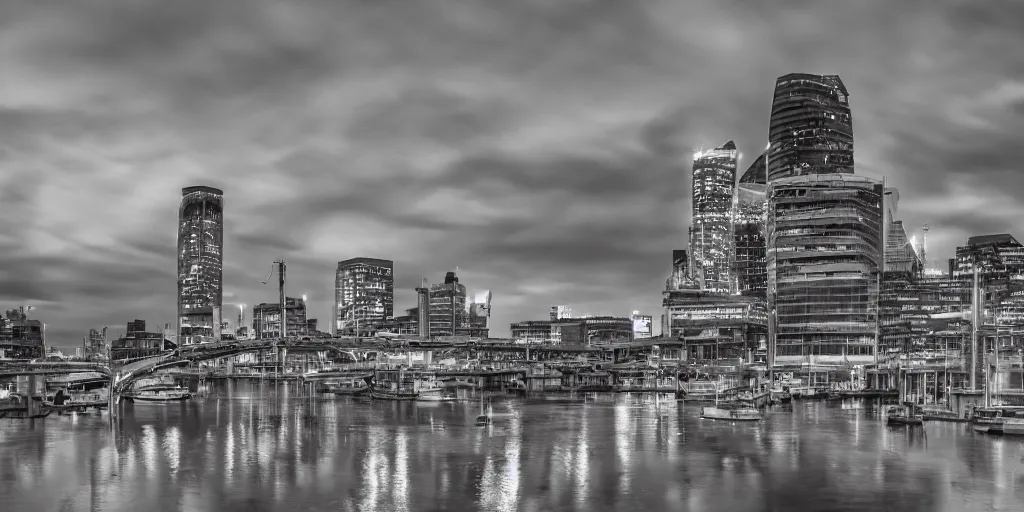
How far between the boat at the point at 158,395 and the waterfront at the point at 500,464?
129ft

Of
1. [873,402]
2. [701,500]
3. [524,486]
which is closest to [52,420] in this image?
[524,486]

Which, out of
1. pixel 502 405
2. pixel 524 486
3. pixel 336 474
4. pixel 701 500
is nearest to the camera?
pixel 701 500

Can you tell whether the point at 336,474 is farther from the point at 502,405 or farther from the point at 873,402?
the point at 873,402

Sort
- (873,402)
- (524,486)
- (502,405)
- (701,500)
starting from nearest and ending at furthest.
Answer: (701,500) → (524,486) → (502,405) → (873,402)

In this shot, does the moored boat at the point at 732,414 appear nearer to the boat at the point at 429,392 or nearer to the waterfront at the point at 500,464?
the waterfront at the point at 500,464

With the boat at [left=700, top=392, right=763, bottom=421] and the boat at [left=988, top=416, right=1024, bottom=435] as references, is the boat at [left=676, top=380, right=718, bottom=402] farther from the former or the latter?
the boat at [left=988, top=416, right=1024, bottom=435]

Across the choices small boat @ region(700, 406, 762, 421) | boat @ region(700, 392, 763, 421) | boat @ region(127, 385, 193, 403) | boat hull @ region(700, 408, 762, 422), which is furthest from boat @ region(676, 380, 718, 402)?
boat @ region(127, 385, 193, 403)

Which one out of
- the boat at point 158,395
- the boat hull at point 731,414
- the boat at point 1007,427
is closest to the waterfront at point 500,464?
the boat hull at point 731,414

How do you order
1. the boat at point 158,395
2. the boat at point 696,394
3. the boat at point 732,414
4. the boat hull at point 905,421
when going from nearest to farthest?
the boat hull at point 905,421
the boat at point 732,414
the boat at point 158,395
the boat at point 696,394

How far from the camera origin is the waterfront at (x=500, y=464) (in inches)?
2618

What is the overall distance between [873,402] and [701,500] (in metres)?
130

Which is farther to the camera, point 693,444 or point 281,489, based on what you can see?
point 693,444

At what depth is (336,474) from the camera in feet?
255

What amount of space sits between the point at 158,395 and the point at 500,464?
116 metres
